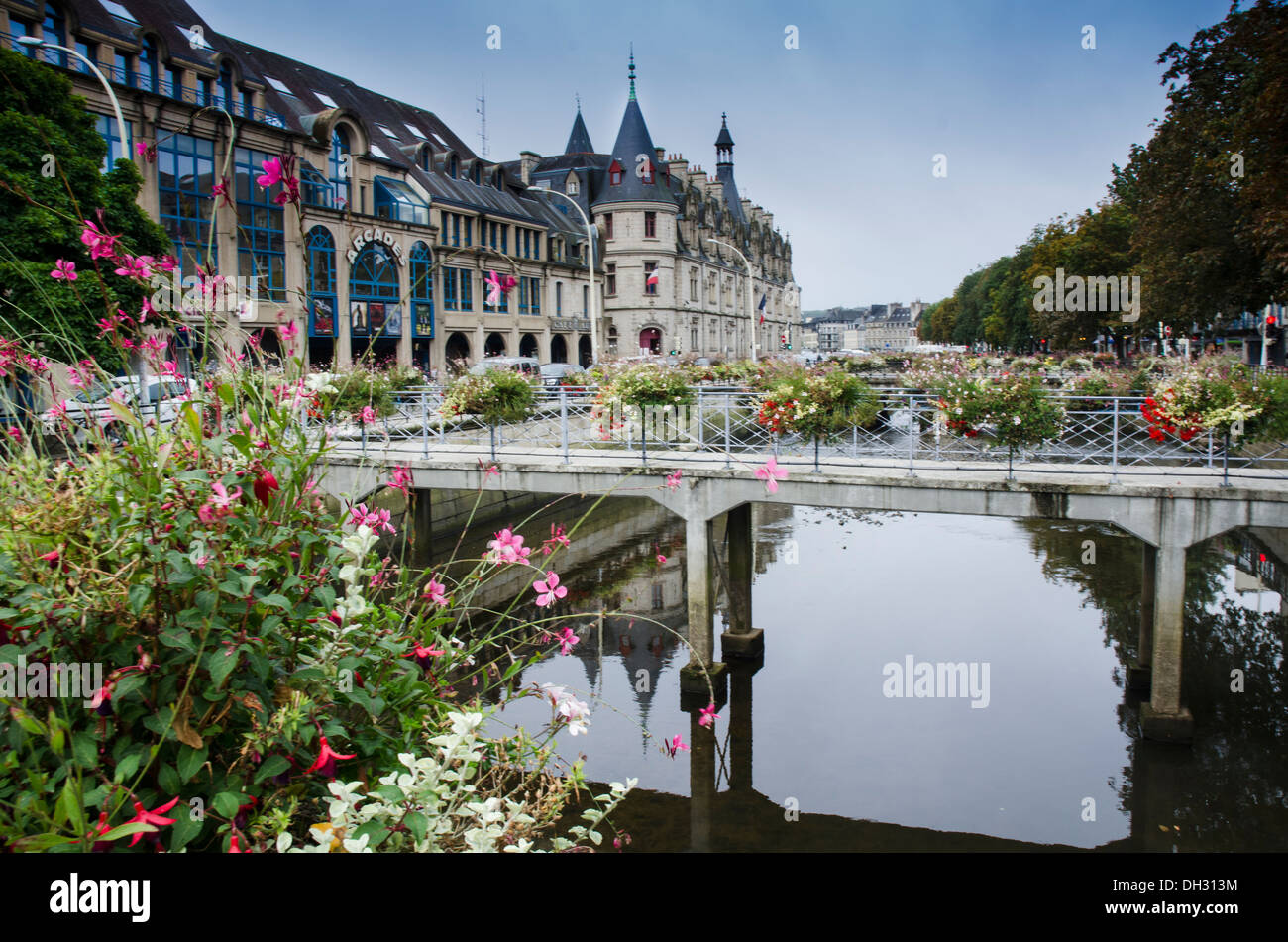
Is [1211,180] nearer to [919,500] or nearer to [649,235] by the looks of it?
[919,500]

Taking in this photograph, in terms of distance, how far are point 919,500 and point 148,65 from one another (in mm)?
32368

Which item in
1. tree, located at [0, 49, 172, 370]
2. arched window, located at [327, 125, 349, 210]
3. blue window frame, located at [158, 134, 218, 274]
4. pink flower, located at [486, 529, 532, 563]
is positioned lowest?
pink flower, located at [486, 529, 532, 563]

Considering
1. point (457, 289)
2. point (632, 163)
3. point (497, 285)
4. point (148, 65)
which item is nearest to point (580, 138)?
point (632, 163)

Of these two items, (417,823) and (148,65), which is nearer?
(417,823)

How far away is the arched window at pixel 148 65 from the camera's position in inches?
1271

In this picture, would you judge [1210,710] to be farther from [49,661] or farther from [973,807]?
[49,661]

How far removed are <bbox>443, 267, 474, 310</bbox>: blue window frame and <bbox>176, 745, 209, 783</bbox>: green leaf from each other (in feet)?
151

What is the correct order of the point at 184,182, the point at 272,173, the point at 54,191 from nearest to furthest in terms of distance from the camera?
1. the point at 272,173
2. the point at 54,191
3. the point at 184,182

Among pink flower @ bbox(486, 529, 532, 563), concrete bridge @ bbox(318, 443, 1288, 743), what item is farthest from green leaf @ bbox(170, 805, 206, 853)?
concrete bridge @ bbox(318, 443, 1288, 743)

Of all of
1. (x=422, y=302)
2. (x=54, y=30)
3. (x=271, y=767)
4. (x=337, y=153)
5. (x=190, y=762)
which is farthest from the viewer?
(x=422, y=302)

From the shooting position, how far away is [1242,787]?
1168 centimetres

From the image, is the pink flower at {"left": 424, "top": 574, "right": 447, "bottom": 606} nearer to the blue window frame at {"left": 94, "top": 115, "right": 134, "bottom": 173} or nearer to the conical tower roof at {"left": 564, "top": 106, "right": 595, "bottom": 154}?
the blue window frame at {"left": 94, "top": 115, "right": 134, "bottom": 173}

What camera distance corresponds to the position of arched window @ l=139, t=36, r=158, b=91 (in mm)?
32281

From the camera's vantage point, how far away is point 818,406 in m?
14.9
